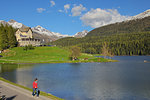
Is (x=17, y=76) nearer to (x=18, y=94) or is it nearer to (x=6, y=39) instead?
(x=18, y=94)

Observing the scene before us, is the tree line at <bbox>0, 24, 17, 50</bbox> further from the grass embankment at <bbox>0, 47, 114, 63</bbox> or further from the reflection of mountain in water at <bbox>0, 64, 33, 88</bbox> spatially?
the reflection of mountain in water at <bbox>0, 64, 33, 88</bbox>

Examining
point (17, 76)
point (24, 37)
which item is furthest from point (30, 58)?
point (17, 76)

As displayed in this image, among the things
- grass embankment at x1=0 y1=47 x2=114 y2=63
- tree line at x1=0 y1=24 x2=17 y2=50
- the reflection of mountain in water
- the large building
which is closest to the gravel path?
the reflection of mountain in water

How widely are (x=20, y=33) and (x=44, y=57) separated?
5932cm

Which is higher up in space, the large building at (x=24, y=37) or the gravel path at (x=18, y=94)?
the large building at (x=24, y=37)

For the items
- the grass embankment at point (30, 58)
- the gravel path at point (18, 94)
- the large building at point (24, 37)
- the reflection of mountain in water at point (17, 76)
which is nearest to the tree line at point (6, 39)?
the grass embankment at point (30, 58)

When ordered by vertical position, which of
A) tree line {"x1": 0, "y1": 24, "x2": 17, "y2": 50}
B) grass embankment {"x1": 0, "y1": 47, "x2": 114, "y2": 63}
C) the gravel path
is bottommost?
the gravel path

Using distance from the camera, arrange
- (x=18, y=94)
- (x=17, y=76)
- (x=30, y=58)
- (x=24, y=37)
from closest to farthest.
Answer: (x=18, y=94) → (x=17, y=76) → (x=30, y=58) → (x=24, y=37)

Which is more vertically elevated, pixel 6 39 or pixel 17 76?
pixel 6 39

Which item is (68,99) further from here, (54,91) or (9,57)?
(9,57)

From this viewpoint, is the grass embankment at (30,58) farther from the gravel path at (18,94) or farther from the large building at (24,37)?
the gravel path at (18,94)

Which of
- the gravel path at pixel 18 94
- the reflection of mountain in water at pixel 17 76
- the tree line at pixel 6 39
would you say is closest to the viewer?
the gravel path at pixel 18 94

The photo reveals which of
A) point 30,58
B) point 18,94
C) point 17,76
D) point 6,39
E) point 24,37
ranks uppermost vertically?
point 24,37

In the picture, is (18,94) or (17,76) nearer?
(18,94)
